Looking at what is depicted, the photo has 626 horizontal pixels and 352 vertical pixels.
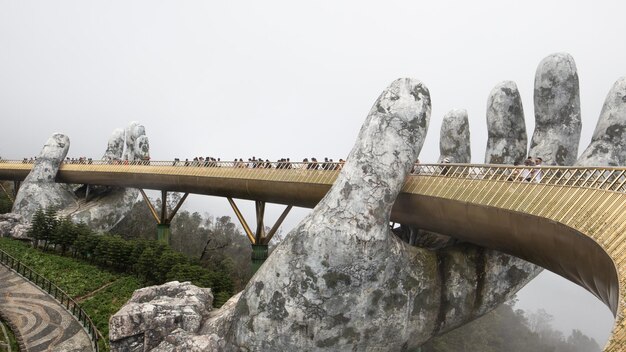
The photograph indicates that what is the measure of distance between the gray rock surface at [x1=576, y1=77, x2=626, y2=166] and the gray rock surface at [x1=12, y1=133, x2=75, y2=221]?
118 ft

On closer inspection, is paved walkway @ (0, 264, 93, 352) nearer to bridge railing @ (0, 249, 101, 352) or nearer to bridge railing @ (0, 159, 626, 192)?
bridge railing @ (0, 249, 101, 352)

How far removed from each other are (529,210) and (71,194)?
39383 millimetres

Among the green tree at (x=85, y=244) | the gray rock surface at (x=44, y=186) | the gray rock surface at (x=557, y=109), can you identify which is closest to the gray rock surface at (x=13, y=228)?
the gray rock surface at (x=44, y=186)

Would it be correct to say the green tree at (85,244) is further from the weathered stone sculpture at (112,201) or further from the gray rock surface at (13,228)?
the weathered stone sculpture at (112,201)

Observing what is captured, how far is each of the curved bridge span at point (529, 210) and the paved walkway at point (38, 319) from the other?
34.0 ft

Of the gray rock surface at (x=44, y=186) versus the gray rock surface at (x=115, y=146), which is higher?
the gray rock surface at (x=115, y=146)

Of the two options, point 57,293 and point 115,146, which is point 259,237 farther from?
point 115,146

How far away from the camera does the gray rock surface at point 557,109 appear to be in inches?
620

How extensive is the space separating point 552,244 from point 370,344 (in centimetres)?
610

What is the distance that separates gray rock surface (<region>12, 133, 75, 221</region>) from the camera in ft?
117

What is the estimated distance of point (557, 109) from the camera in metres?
16.1

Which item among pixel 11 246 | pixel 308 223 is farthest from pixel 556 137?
pixel 11 246

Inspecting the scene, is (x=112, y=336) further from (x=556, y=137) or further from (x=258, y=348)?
(x=556, y=137)

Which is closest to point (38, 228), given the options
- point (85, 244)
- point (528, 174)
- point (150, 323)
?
point (85, 244)
